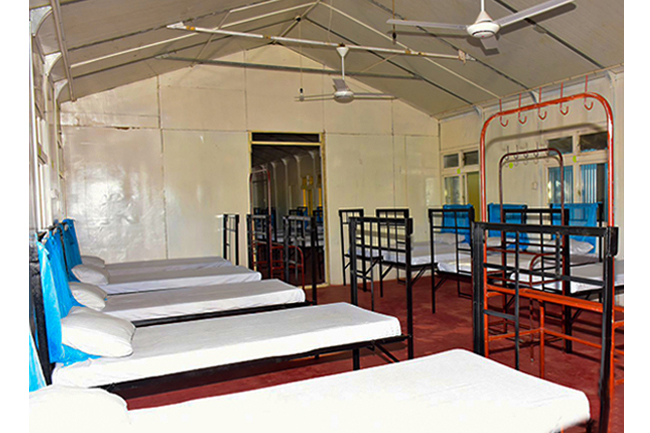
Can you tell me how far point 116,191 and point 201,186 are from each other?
1.19 metres

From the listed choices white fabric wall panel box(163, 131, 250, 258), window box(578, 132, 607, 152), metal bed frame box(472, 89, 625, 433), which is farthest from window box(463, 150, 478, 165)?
metal bed frame box(472, 89, 625, 433)

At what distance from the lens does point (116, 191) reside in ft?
21.9

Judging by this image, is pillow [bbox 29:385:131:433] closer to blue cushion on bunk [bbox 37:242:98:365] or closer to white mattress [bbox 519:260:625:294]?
blue cushion on bunk [bbox 37:242:98:365]

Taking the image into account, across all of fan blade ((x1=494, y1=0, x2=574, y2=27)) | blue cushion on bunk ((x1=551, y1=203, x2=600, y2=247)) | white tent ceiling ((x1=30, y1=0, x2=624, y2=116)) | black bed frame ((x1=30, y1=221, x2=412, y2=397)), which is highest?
white tent ceiling ((x1=30, y1=0, x2=624, y2=116))

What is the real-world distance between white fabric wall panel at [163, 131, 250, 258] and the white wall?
0.05 feet

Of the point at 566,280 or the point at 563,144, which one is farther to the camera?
the point at 563,144

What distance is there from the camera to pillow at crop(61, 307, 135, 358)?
2.49 meters

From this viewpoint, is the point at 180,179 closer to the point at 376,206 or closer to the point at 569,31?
the point at 376,206

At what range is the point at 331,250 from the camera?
26.1 ft

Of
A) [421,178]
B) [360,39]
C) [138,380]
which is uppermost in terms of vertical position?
[360,39]

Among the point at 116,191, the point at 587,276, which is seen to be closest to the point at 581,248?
the point at 587,276

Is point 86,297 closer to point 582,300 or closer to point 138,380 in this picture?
point 138,380

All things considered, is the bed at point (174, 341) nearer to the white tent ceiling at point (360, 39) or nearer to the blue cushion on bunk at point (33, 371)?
the blue cushion on bunk at point (33, 371)

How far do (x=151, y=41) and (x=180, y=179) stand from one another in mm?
2271
